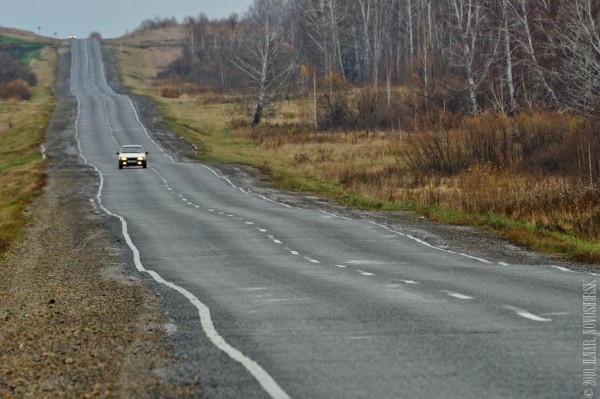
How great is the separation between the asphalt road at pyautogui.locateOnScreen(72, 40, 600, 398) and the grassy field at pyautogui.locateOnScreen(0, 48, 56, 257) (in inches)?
256

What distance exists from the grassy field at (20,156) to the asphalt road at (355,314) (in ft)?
21.3

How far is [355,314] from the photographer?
13.1 meters

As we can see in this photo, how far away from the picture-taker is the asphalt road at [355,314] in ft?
29.9

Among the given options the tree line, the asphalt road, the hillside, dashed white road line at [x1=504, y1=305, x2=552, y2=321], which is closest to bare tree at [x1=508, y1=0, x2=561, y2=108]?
the tree line

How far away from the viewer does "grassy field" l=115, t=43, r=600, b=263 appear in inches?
1140

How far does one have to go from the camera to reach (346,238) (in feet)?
87.7

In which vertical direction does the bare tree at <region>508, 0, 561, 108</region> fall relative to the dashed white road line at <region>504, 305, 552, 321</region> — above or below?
above

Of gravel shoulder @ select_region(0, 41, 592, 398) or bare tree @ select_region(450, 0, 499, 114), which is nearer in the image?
gravel shoulder @ select_region(0, 41, 592, 398)

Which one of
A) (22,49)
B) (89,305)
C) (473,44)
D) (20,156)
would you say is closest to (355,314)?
(89,305)

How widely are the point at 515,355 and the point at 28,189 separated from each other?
1572 inches

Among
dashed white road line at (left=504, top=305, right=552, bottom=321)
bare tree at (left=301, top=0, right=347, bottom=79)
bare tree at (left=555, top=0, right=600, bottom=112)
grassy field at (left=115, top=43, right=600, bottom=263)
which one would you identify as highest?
bare tree at (left=301, top=0, right=347, bottom=79)

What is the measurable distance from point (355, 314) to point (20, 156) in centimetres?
5433

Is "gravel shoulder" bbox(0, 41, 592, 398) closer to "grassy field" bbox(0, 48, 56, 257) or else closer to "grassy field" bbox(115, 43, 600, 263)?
"grassy field" bbox(0, 48, 56, 257)

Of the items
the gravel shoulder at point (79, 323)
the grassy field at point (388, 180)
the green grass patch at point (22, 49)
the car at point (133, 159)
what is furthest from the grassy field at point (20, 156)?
the green grass patch at point (22, 49)
